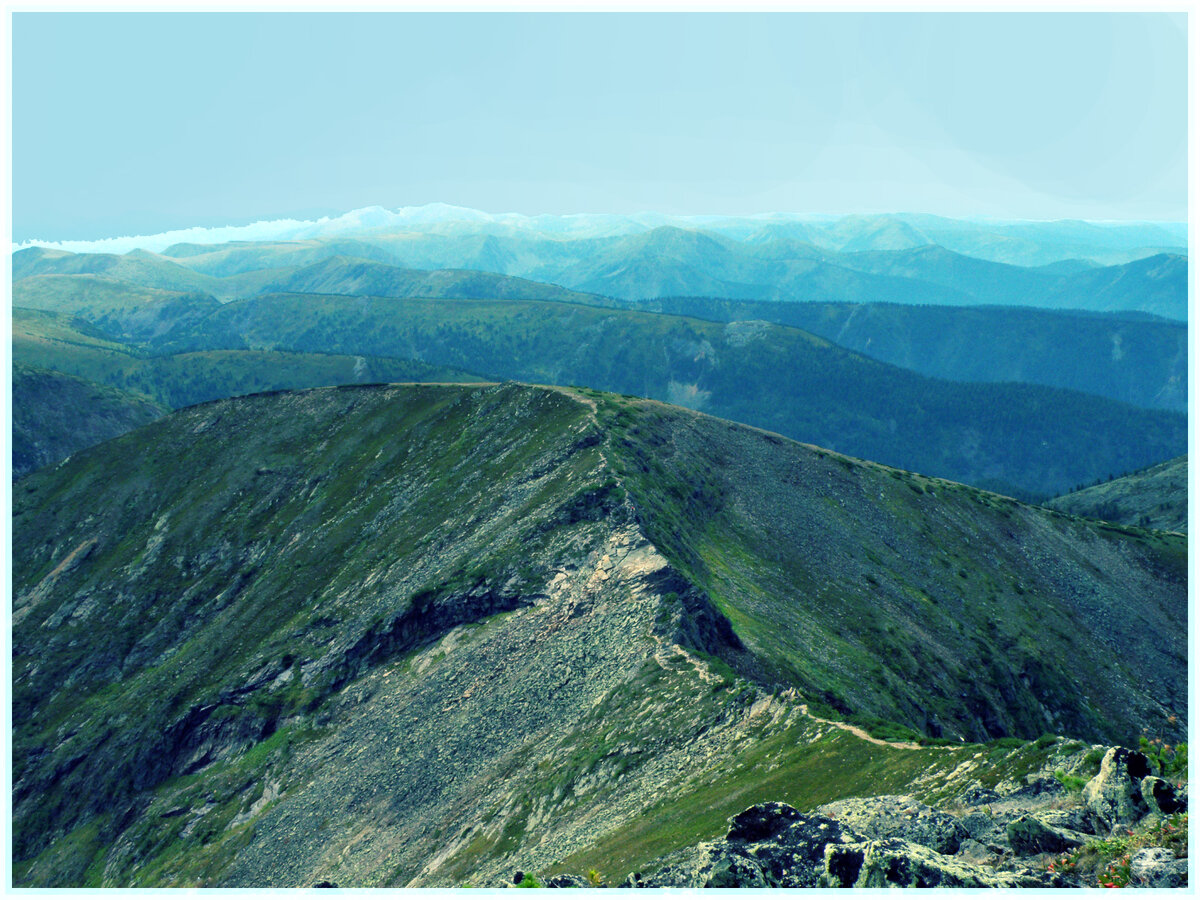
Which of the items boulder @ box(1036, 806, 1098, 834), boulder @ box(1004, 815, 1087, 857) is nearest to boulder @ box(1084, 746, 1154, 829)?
boulder @ box(1036, 806, 1098, 834)

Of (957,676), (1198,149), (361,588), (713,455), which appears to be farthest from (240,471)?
(1198,149)

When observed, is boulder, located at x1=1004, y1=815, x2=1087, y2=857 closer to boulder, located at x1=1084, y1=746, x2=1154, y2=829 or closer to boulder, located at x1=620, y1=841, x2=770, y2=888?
boulder, located at x1=1084, y1=746, x2=1154, y2=829

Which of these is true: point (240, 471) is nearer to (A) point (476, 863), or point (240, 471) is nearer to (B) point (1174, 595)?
(A) point (476, 863)

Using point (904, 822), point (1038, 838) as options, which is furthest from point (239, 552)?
point (1038, 838)

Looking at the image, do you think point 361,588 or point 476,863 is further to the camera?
point 361,588

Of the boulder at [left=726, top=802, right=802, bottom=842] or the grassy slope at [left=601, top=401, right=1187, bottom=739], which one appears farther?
the grassy slope at [left=601, top=401, right=1187, bottom=739]

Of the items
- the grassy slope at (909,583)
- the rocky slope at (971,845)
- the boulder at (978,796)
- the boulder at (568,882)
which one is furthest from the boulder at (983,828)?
the grassy slope at (909,583)
